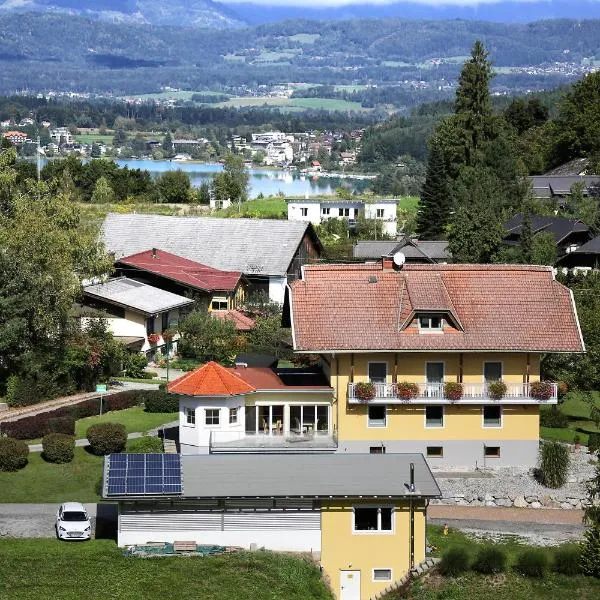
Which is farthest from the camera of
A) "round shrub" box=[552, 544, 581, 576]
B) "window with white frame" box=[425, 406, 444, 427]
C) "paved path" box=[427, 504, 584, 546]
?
"window with white frame" box=[425, 406, 444, 427]

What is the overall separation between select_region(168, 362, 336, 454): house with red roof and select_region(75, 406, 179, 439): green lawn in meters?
3.48

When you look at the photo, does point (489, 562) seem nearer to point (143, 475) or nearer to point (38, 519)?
point (143, 475)

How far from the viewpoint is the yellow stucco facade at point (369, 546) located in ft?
113

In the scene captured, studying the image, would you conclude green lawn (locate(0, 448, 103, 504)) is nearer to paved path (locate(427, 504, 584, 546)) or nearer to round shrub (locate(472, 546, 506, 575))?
paved path (locate(427, 504, 584, 546))

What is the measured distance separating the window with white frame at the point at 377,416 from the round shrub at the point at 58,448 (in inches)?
348

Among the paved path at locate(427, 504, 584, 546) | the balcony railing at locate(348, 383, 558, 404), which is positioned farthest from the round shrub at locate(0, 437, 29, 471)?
the paved path at locate(427, 504, 584, 546)

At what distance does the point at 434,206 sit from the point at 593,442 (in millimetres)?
48355

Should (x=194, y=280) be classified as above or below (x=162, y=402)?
above

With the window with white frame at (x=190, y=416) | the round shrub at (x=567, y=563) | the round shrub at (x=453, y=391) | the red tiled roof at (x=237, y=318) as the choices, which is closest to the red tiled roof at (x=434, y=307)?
the round shrub at (x=453, y=391)

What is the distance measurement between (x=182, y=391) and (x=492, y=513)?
31.2ft

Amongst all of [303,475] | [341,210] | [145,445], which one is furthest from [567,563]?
[341,210]

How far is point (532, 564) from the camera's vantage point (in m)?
33.8

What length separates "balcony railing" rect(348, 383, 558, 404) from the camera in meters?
41.3

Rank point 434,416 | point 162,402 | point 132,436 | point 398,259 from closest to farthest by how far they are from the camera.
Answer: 1. point 434,416
2. point 132,436
3. point 398,259
4. point 162,402
